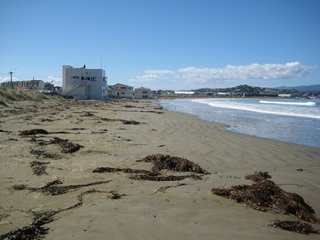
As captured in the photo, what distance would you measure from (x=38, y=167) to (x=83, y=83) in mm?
59155

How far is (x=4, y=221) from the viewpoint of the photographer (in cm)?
375

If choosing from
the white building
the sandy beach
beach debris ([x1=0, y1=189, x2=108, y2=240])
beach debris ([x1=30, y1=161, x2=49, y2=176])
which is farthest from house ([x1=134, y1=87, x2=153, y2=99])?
beach debris ([x1=0, y1=189, x2=108, y2=240])

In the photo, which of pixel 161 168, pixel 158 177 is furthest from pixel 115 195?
pixel 161 168

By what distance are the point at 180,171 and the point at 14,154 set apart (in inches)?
171

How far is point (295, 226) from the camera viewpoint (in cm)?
409

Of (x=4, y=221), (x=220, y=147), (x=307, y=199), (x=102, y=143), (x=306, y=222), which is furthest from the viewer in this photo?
(x=220, y=147)

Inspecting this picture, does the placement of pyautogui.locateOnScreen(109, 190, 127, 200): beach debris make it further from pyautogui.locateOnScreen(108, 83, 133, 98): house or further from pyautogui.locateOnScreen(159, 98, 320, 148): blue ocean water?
pyautogui.locateOnScreen(108, 83, 133, 98): house

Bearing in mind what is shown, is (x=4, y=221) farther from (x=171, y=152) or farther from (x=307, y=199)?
(x=171, y=152)

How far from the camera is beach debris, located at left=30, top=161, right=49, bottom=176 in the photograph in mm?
5988

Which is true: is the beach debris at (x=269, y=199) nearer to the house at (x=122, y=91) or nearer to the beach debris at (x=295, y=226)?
the beach debris at (x=295, y=226)

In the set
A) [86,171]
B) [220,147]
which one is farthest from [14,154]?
[220,147]

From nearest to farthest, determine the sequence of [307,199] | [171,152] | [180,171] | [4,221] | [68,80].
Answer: [4,221]
[307,199]
[180,171]
[171,152]
[68,80]

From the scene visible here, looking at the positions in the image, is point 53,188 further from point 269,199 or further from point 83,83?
point 83,83

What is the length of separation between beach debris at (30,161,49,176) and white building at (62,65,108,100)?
2255 inches
